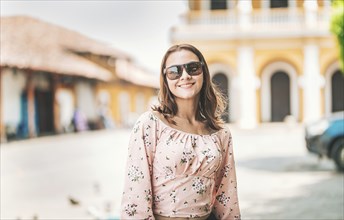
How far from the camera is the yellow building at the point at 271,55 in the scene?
1033 inches

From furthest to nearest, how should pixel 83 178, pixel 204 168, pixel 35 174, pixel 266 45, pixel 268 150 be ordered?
pixel 266 45 < pixel 268 150 < pixel 35 174 < pixel 83 178 < pixel 204 168

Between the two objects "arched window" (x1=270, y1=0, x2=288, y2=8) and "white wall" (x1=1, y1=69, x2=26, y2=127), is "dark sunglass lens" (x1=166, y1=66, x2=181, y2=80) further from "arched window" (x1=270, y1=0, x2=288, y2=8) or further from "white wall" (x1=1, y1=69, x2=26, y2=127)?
"arched window" (x1=270, y1=0, x2=288, y2=8)

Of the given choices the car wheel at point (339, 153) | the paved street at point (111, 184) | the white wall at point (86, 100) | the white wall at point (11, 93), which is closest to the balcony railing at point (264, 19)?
the white wall at point (86, 100)

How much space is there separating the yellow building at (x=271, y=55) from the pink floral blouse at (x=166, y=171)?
23.6 metres

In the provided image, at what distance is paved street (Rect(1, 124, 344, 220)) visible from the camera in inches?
280

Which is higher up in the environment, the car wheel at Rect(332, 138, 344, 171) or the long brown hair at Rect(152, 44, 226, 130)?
the long brown hair at Rect(152, 44, 226, 130)

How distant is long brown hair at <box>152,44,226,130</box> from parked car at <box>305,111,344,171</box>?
834 centimetres

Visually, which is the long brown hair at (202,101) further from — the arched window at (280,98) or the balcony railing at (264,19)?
the arched window at (280,98)

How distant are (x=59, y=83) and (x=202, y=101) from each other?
24.2 metres

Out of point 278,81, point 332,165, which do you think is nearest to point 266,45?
point 278,81

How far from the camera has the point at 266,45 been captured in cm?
2650

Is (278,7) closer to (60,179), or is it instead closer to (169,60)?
(60,179)

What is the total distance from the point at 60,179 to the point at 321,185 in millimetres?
4336

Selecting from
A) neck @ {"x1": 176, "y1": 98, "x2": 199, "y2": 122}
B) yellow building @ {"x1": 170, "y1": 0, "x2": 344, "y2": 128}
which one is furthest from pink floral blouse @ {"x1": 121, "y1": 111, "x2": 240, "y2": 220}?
yellow building @ {"x1": 170, "y1": 0, "x2": 344, "y2": 128}
